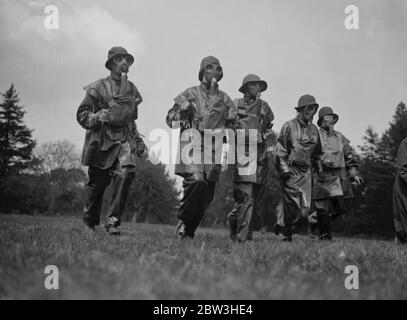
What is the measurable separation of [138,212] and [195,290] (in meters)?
69.7

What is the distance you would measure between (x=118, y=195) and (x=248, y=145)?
8.51 ft

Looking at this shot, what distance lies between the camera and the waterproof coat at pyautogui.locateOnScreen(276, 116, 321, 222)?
7.84 meters

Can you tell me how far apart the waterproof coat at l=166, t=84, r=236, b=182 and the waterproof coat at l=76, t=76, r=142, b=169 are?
0.76 m

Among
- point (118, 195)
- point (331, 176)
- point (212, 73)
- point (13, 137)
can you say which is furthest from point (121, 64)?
point (13, 137)

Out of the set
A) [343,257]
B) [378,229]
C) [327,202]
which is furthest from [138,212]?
[343,257]

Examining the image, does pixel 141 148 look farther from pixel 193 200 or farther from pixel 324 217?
pixel 324 217

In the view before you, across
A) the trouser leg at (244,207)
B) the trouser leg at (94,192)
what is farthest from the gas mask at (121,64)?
the trouser leg at (244,207)

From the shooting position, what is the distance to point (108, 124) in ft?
23.7

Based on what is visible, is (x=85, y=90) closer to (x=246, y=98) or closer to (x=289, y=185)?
(x=246, y=98)

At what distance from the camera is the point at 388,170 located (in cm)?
4284

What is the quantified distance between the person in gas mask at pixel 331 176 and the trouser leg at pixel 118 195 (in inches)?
187

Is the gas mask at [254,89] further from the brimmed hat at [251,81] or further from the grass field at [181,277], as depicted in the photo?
the grass field at [181,277]

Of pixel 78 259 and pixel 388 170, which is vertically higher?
pixel 388 170

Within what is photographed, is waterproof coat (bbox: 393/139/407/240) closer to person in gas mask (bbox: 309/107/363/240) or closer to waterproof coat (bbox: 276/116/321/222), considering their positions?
person in gas mask (bbox: 309/107/363/240)
